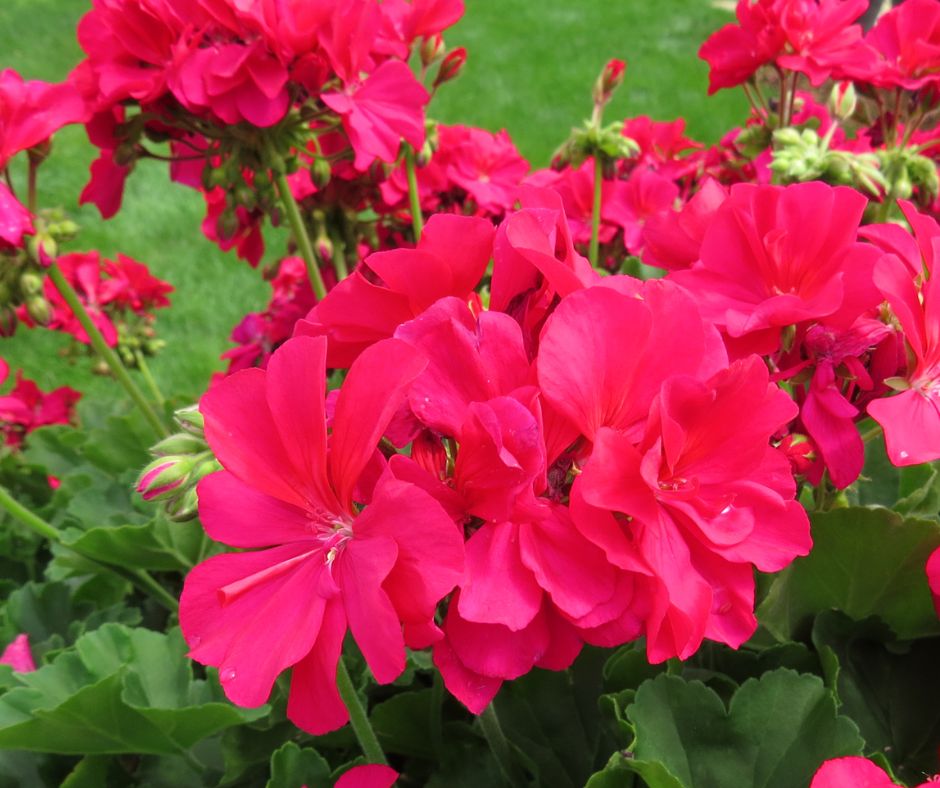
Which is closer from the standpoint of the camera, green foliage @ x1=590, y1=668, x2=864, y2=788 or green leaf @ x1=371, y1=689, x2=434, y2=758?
green foliage @ x1=590, y1=668, x2=864, y2=788

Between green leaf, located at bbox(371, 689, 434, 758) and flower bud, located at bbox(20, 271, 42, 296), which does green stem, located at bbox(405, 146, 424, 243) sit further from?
green leaf, located at bbox(371, 689, 434, 758)

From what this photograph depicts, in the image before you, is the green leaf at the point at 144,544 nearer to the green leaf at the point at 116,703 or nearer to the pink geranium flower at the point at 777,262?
the green leaf at the point at 116,703

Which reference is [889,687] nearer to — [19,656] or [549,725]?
[549,725]

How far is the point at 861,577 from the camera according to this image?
2.45 ft

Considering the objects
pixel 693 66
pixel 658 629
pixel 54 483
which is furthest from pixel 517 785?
pixel 693 66

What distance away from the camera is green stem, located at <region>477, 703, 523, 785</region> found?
68 cm

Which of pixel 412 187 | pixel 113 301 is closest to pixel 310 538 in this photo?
pixel 412 187

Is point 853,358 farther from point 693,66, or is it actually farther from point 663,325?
point 693,66

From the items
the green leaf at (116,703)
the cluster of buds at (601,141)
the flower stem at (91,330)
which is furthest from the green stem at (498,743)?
the cluster of buds at (601,141)

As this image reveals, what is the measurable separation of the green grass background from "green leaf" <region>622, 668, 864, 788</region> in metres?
1.59

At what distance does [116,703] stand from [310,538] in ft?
1.14

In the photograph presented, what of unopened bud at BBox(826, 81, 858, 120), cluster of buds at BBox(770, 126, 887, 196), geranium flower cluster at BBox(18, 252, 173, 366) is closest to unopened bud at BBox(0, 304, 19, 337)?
geranium flower cluster at BBox(18, 252, 173, 366)

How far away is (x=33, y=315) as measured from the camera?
0.94m

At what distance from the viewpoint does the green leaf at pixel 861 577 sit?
27.8 inches
